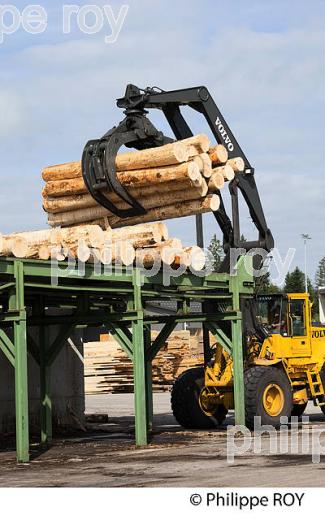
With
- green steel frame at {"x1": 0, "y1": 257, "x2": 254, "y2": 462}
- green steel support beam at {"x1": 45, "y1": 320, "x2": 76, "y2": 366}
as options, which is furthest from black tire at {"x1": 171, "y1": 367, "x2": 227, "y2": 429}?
green steel support beam at {"x1": 45, "y1": 320, "x2": 76, "y2": 366}

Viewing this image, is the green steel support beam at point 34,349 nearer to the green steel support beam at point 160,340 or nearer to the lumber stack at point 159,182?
the green steel support beam at point 160,340

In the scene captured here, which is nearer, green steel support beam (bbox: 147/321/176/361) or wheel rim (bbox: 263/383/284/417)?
green steel support beam (bbox: 147/321/176/361)

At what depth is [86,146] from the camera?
790 inches

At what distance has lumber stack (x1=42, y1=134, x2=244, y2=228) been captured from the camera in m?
19.2

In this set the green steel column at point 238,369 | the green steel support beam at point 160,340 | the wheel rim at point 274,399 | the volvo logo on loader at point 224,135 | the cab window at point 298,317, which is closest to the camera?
the green steel column at point 238,369

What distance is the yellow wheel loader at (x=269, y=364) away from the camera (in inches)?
890

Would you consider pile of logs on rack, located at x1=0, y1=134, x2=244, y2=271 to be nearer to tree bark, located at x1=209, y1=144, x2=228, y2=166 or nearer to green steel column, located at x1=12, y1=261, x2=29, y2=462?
tree bark, located at x1=209, y1=144, x2=228, y2=166

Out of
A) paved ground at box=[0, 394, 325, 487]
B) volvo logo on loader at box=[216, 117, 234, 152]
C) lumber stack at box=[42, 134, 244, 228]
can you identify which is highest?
volvo logo on loader at box=[216, 117, 234, 152]

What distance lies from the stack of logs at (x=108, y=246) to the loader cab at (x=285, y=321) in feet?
11.4

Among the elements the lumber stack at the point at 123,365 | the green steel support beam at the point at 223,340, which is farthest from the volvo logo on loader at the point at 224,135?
the lumber stack at the point at 123,365

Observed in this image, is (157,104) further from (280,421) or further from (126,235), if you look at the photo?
(280,421)

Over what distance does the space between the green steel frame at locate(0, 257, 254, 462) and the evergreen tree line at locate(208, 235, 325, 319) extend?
85 cm

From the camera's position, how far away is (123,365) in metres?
38.8

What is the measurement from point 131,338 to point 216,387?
377 centimetres
